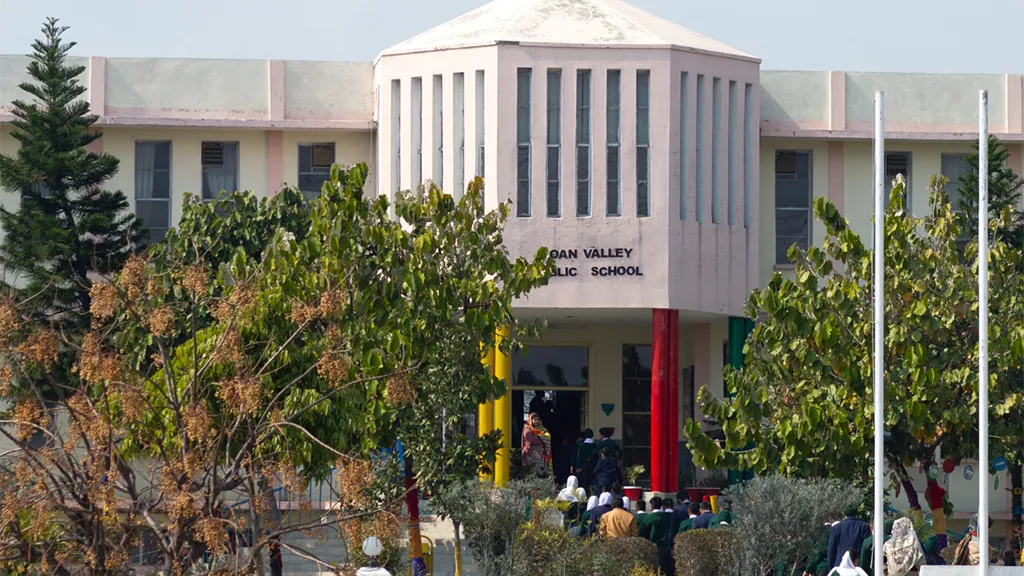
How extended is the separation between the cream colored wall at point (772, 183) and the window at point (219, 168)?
8.70 m

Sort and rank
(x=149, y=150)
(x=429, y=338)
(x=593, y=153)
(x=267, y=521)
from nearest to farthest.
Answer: (x=267, y=521) < (x=429, y=338) < (x=593, y=153) < (x=149, y=150)

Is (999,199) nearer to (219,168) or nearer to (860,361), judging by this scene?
(860,361)

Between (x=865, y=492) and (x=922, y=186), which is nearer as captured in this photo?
(x=865, y=492)

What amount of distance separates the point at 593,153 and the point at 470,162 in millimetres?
1839

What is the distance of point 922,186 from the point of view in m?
33.9

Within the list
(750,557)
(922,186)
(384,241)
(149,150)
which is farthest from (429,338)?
(922,186)

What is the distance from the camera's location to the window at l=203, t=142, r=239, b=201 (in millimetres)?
33094

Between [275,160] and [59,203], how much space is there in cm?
417

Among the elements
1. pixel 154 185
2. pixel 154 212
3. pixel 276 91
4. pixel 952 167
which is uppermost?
pixel 276 91

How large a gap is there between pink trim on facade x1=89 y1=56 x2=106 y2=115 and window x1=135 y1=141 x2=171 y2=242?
2.91ft

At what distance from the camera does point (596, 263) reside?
30.0 meters

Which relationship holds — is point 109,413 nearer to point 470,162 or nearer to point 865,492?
point 865,492

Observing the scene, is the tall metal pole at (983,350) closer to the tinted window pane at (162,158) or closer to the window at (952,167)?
the window at (952,167)

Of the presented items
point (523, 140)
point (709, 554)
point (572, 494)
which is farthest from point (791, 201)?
point (709, 554)
